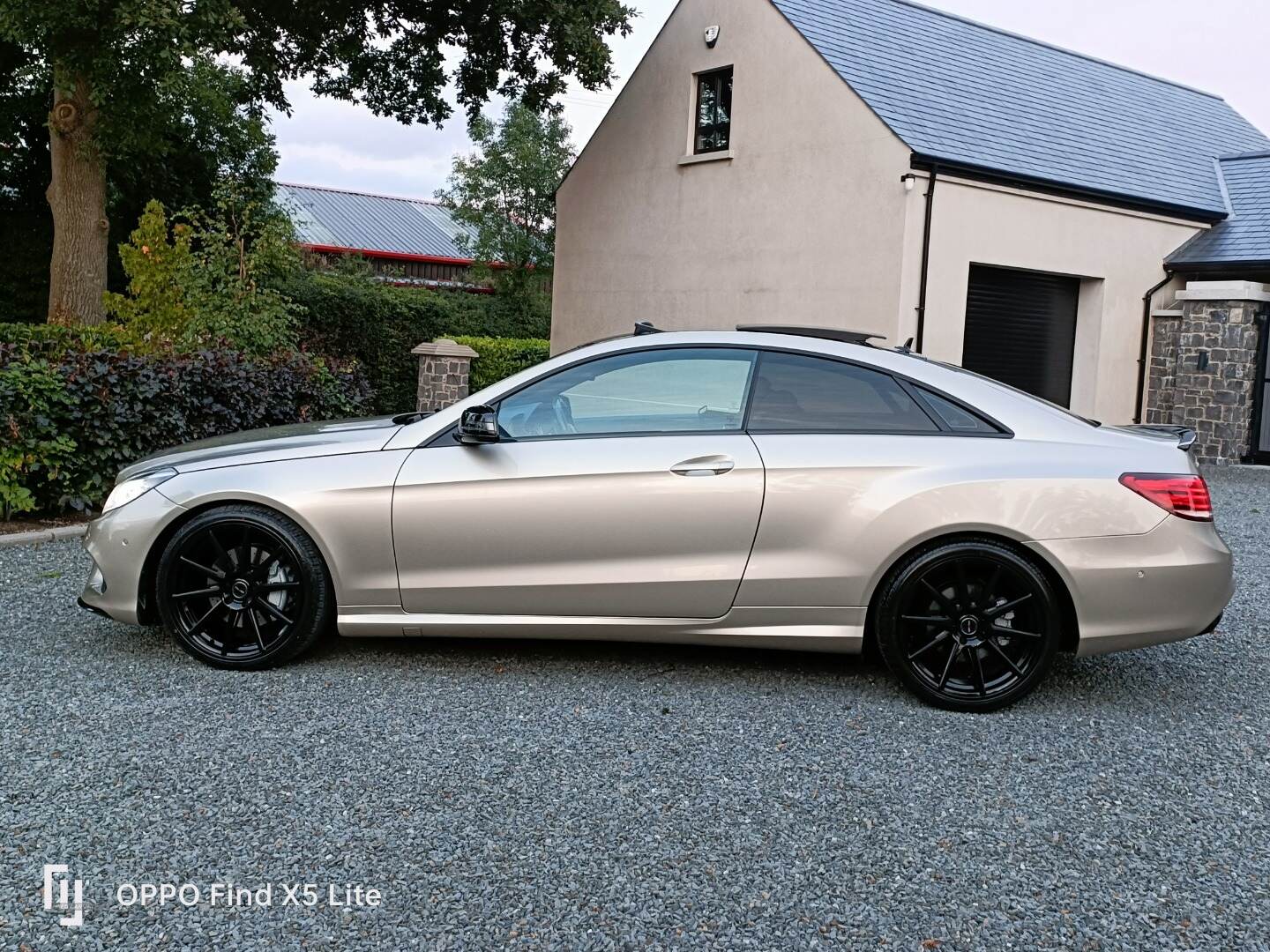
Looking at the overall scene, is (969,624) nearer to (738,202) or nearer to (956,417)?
(956,417)

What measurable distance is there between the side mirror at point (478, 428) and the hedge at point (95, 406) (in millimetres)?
4237

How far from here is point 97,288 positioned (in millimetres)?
14977

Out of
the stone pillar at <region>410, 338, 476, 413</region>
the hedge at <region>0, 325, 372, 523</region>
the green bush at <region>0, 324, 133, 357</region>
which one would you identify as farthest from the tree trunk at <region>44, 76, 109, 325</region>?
the hedge at <region>0, 325, 372, 523</region>

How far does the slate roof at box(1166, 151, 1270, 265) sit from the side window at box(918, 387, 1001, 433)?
538 inches

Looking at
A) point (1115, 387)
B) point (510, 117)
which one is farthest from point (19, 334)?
point (510, 117)

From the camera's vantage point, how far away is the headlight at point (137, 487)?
4.91 m

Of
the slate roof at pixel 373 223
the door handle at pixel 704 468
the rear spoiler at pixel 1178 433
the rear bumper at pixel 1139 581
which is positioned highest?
the slate roof at pixel 373 223

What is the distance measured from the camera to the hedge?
7742mm

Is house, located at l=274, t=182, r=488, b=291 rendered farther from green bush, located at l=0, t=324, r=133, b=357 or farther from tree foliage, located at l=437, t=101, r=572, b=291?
green bush, located at l=0, t=324, r=133, b=357

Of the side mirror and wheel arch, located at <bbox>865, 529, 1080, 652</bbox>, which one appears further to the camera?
the side mirror

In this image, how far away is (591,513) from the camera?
4688mm

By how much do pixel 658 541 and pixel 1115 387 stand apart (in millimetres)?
14294

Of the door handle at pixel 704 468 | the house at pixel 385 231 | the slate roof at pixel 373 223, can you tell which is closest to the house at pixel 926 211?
the door handle at pixel 704 468

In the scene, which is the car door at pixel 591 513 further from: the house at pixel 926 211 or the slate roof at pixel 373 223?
the slate roof at pixel 373 223
